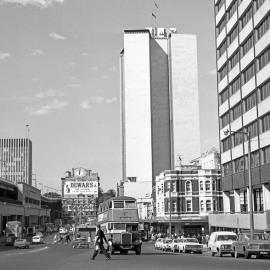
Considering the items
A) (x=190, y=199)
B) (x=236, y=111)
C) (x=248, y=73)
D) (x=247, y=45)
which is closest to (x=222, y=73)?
(x=236, y=111)

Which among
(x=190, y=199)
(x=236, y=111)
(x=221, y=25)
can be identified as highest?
(x=221, y=25)

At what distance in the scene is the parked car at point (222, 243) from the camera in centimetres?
3744

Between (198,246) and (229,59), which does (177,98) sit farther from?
(198,246)

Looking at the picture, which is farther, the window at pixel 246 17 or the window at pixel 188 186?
the window at pixel 188 186

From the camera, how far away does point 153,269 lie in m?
20.9

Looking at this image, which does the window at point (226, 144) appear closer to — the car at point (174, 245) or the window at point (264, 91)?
the window at point (264, 91)

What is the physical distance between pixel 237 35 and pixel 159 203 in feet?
163

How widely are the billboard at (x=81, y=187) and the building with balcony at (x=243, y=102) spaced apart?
1762cm

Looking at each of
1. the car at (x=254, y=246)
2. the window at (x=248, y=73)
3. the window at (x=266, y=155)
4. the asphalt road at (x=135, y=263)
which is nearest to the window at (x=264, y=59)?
the window at (x=248, y=73)

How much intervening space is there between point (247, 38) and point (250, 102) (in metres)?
7.76

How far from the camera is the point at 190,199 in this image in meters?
100

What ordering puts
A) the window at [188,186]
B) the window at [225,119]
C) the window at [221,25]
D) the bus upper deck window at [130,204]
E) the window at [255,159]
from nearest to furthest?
the bus upper deck window at [130,204], the window at [255,159], the window at [225,119], the window at [221,25], the window at [188,186]

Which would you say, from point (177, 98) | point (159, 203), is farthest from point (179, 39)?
point (159, 203)

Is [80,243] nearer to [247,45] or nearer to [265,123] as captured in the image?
[265,123]
